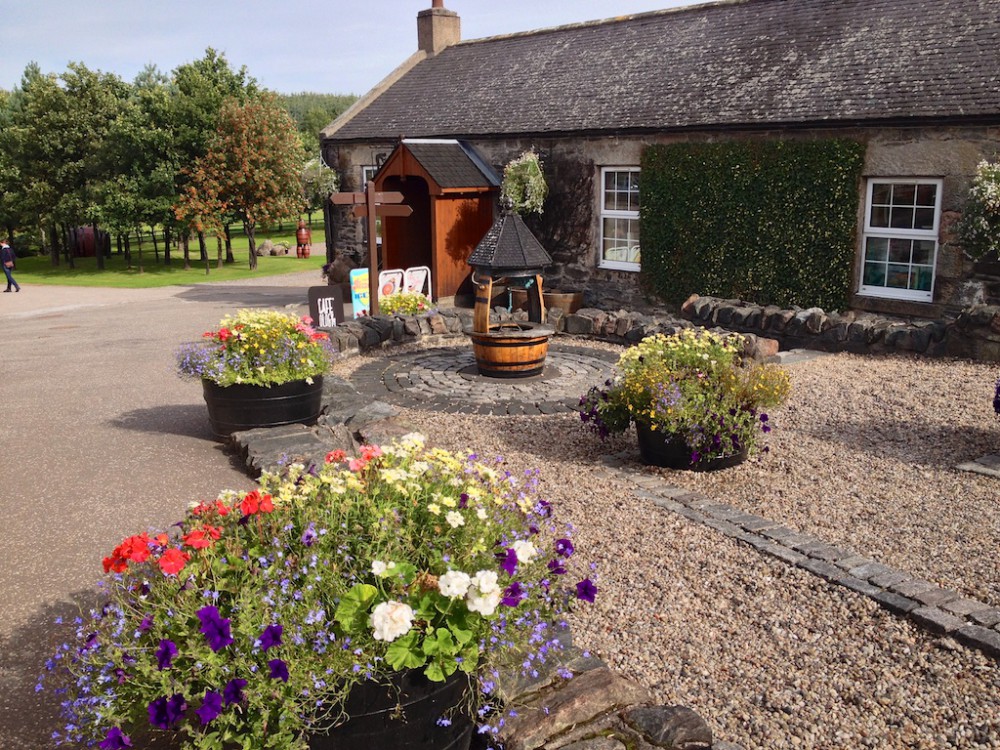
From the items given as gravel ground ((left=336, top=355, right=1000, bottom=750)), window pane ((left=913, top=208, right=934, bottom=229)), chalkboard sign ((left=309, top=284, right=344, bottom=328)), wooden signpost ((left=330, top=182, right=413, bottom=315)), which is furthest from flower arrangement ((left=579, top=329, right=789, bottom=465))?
wooden signpost ((left=330, top=182, right=413, bottom=315))

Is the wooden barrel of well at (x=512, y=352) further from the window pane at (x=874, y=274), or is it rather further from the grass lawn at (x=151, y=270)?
the grass lawn at (x=151, y=270)

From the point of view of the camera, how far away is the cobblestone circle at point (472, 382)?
9.70 meters

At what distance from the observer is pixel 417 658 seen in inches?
114

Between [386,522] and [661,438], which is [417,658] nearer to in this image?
[386,522]

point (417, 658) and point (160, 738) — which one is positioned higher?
point (417, 658)

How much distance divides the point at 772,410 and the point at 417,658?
7.25 m

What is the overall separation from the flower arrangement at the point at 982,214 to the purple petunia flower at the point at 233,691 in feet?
38.8

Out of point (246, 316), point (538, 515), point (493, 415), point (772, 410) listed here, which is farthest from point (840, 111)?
point (538, 515)

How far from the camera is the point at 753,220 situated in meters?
14.4

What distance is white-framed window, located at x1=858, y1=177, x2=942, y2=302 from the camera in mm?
12547

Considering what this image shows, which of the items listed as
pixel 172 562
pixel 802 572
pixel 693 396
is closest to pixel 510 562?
pixel 172 562

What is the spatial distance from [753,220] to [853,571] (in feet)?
33.3

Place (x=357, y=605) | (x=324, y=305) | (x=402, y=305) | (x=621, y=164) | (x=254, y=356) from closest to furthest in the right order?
(x=357, y=605) → (x=254, y=356) → (x=324, y=305) → (x=402, y=305) → (x=621, y=164)

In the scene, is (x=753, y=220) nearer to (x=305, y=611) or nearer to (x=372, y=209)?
(x=372, y=209)
